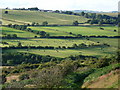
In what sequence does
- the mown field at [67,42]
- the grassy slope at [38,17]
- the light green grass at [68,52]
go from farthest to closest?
1. the grassy slope at [38,17]
2. the mown field at [67,42]
3. the light green grass at [68,52]

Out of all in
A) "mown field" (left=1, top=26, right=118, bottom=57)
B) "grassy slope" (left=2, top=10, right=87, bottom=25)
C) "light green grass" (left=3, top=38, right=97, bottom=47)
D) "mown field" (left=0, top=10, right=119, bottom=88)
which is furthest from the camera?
"grassy slope" (left=2, top=10, right=87, bottom=25)

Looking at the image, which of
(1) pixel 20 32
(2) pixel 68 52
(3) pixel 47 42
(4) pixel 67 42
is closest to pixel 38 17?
(1) pixel 20 32

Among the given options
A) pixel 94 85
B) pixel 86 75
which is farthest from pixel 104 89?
pixel 86 75

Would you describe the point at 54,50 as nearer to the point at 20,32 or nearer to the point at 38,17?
the point at 20,32

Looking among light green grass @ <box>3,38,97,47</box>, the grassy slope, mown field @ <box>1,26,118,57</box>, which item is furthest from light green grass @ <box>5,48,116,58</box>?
the grassy slope

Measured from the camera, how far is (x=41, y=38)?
107562mm

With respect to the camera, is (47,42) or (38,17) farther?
(38,17)

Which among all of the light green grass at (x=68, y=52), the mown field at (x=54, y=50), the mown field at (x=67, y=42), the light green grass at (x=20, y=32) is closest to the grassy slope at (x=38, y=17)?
the mown field at (x=54, y=50)

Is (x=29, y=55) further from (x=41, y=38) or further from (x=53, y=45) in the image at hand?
(x=41, y=38)

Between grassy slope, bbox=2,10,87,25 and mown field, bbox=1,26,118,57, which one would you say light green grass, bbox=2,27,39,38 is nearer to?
mown field, bbox=1,26,118,57

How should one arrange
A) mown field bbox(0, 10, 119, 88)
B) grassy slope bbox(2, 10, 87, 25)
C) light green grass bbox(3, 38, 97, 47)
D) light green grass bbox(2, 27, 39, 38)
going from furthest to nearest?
grassy slope bbox(2, 10, 87, 25) < light green grass bbox(2, 27, 39, 38) < light green grass bbox(3, 38, 97, 47) < mown field bbox(0, 10, 119, 88)

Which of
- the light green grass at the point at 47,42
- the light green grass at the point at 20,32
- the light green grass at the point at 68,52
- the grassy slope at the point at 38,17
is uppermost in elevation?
the grassy slope at the point at 38,17

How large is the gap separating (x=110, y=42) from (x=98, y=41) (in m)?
4.12

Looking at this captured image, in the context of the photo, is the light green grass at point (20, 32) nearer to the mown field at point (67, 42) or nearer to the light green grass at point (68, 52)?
the mown field at point (67, 42)
